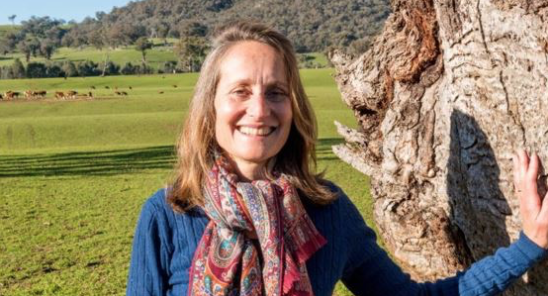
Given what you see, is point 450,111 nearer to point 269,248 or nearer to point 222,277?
point 269,248

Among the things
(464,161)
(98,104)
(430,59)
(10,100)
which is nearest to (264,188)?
(464,161)

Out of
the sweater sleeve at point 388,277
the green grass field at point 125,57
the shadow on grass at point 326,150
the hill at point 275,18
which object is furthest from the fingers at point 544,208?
the green grass field at point 125,57

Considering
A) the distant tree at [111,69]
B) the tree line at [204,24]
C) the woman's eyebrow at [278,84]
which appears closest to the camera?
the woman's eyebrow at [278,84]

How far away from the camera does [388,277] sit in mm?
2283

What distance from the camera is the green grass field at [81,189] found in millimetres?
7633

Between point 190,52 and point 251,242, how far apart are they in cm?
8456

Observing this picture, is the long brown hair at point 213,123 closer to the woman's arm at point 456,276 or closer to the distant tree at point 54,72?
the woman's arm at point 456,276

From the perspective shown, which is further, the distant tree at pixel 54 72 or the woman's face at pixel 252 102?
the distant tree at pixel 54 72

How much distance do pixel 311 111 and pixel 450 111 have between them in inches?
19.7

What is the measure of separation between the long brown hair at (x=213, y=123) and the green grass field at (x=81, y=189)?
435 centimetres

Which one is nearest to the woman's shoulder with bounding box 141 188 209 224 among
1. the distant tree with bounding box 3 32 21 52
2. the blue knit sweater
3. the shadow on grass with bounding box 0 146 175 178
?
the blue knit sweater

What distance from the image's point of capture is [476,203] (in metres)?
2.11

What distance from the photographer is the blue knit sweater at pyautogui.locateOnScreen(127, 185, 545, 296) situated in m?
2.04

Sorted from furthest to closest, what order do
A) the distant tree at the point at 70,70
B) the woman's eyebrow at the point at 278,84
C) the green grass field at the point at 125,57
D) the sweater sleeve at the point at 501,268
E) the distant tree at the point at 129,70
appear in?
the green grass field at the point at 125,57
the distant tree at the point at 129,70
the distant tree at the point at 70,70
the woman's eyebrow at the point at 278,84
the sweater sleeve at the point at 501,268
